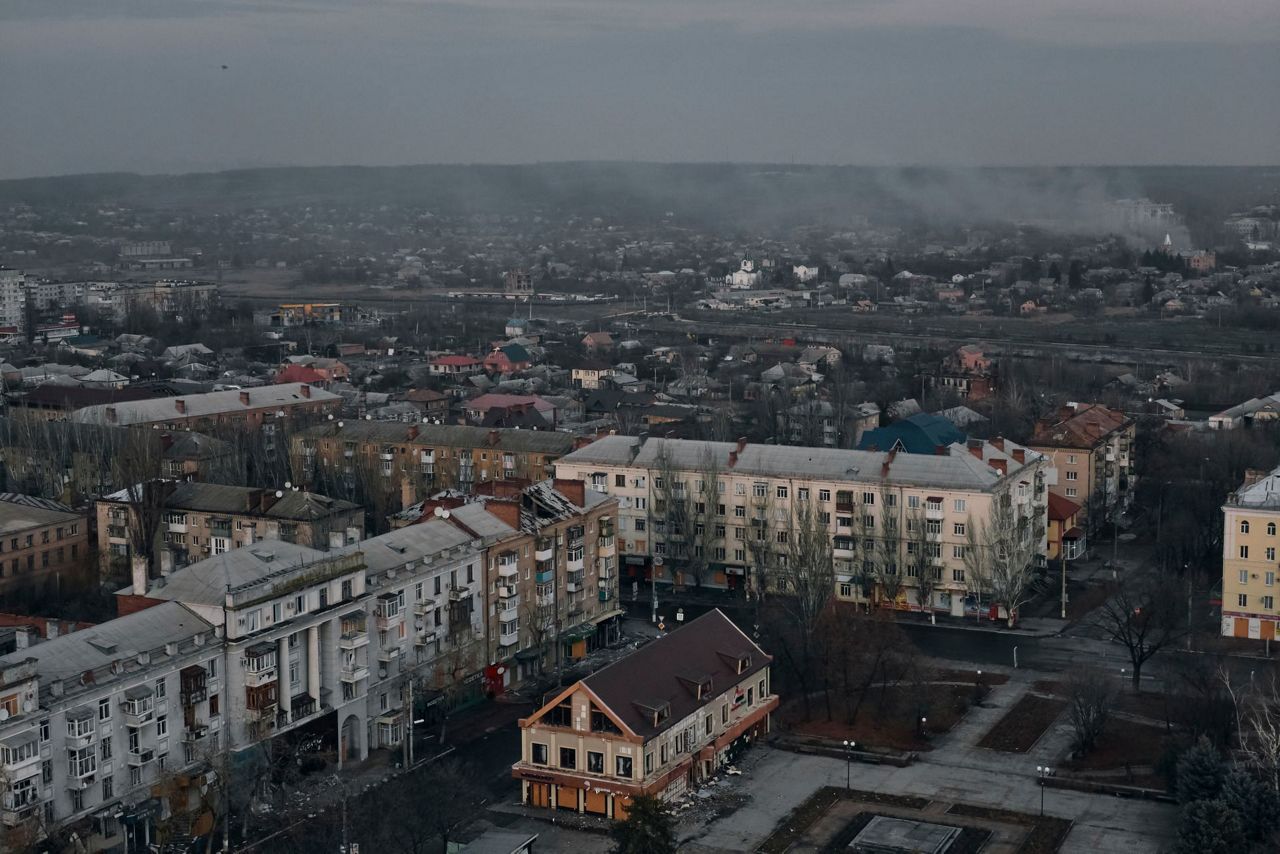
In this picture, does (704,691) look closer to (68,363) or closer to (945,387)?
(945,387)

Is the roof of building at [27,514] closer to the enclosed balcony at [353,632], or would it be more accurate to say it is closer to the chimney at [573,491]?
the chimney at [573,491]

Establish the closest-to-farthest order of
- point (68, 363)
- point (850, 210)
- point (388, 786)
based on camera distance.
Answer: point (388, 786) < point (68, 363) < point (850, 210)

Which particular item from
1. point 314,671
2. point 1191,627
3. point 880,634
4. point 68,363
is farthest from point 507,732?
point 68,363

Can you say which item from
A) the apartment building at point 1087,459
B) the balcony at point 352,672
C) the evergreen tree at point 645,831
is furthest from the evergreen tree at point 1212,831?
the apartment building at point 1087,459

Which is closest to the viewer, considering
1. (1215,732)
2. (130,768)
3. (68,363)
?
(130,768)

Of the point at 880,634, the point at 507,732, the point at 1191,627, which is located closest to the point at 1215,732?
the point at 880,634

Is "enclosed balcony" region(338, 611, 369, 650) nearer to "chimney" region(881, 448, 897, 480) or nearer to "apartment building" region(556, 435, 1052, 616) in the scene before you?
"apartment building" region(556, 435, 1052, 616)

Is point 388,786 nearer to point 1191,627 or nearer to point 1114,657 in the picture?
point 1114,657

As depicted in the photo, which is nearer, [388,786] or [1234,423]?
[388,786]
